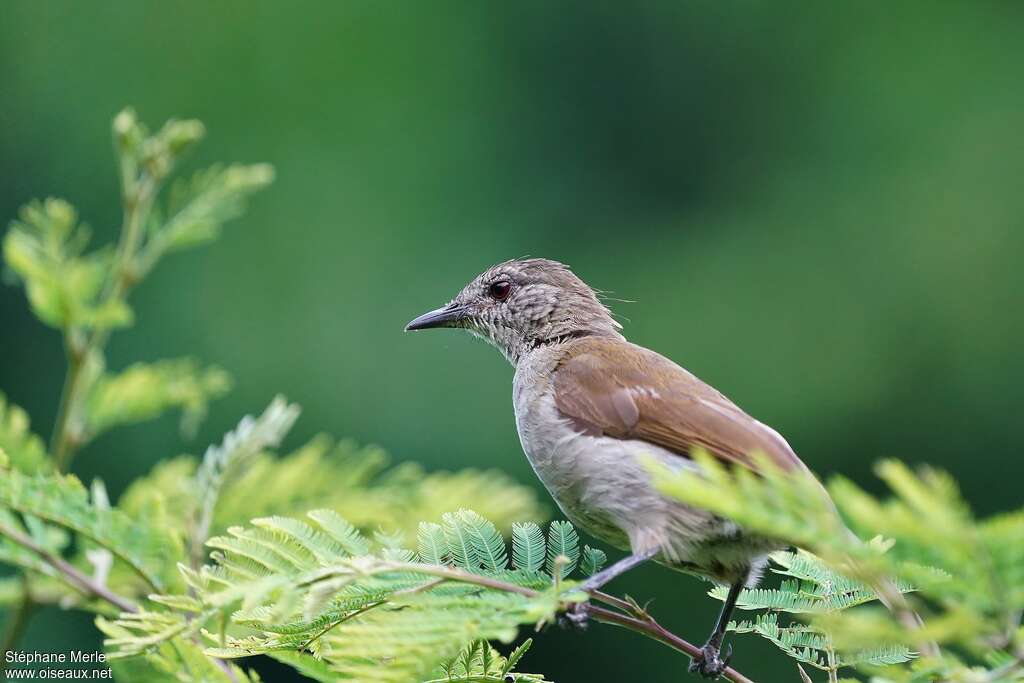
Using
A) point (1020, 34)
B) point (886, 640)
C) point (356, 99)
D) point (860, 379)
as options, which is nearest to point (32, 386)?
point (356, 99)

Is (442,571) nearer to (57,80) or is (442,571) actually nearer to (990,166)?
(57,80)

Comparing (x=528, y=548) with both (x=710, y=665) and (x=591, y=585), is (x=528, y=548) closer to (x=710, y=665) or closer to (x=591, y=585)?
(x=591, y=585)

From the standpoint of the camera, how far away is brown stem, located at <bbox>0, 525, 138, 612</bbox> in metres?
2.25

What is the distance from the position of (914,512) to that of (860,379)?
10.5m

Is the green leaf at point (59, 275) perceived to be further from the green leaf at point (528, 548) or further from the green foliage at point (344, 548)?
the green leaf at point (528, 548)

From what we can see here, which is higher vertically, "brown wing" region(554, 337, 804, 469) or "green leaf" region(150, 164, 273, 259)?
"green leaf" region(150, 164, 273, 259)

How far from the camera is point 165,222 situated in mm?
3527

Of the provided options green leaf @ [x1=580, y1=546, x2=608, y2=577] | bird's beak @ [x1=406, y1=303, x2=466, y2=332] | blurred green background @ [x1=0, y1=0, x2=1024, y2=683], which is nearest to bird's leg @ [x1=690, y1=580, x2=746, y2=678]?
green leaf @ [x1=580, y1=546, x2=608, y2=577]

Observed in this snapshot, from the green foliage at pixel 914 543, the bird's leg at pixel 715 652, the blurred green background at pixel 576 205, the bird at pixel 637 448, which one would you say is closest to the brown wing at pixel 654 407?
the bird at pixel 637 448

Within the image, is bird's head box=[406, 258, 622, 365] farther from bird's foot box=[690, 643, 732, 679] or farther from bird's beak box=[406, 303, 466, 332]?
bird's foot box=[690, 643, 732, 679]

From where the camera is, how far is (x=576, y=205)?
1292 cm

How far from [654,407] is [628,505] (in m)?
0.37

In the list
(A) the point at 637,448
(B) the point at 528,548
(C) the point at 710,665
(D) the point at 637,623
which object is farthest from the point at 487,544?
(C) the point at 710,665

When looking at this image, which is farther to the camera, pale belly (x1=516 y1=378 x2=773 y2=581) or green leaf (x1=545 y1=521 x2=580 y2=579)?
pale belly (x1=516 y1=378 x2=773 y2=581)
